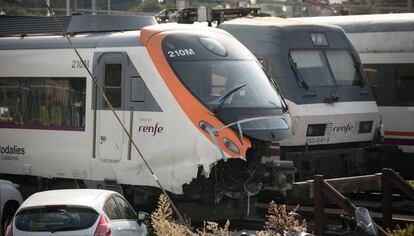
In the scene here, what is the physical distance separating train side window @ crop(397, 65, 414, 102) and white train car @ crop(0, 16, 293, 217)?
5.40m

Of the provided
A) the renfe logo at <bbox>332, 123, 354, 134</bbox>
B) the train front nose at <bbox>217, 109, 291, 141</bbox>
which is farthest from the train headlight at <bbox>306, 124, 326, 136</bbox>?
the train front nose at <bbox>217, 109, 291, 141</bbox>

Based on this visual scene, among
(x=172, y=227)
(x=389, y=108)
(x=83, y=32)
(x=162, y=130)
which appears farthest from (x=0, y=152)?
(x=389, y=108)

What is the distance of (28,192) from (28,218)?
639 cm

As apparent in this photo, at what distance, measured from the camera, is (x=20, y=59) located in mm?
16453

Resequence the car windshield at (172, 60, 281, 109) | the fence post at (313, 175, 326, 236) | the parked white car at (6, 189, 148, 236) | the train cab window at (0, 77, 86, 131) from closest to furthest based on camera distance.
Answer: the parked white car at (6, 189, 148, 236) → the fence post at (313, 175, 326, 236) → the car windshield at (172, 60, 281, 109) → the train cab window at (0, 77, 86, 131)

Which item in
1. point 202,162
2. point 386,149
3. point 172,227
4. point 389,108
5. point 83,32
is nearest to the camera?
point 172,227

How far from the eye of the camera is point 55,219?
1053 cm

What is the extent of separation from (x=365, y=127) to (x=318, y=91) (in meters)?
1.53

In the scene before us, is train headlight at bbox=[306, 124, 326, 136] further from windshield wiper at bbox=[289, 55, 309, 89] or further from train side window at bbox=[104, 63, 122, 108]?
train side window at bbox=[104, 63, 122, 108]

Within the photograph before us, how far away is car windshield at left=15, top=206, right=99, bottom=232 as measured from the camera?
1045cm

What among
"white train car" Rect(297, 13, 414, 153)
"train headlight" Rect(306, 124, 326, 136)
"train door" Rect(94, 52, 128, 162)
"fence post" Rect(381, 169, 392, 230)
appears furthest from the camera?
"white train car" Rect(297, 13, 414, 153)

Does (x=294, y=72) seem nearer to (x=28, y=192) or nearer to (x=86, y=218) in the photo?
(x=28, y=192)

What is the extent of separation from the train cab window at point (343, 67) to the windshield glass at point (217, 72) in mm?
3294

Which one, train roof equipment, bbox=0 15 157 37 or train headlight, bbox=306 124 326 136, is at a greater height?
train roof equipment, bbox=0 15 157 37
